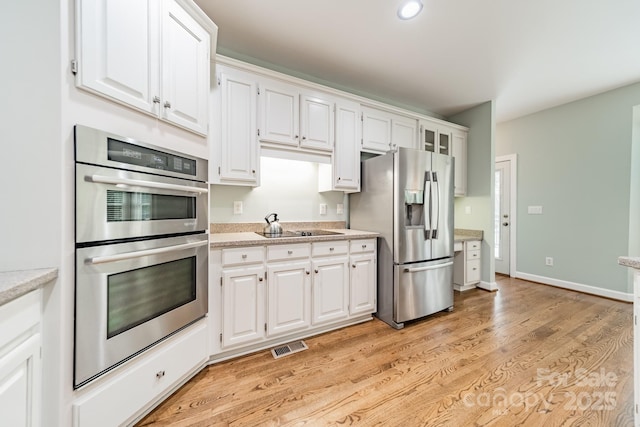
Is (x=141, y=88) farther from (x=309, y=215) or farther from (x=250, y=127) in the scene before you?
(x=309, y=215)

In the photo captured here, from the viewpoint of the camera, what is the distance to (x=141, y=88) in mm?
1269

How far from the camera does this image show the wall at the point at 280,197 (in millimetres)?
2387

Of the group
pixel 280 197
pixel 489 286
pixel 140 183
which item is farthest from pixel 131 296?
pixel 489 286

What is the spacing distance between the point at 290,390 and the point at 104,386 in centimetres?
97

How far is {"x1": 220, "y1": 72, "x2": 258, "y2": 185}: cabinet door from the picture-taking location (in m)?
2.06

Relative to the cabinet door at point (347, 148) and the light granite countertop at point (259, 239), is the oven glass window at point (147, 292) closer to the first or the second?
the light granite countertop at point (259, 239)

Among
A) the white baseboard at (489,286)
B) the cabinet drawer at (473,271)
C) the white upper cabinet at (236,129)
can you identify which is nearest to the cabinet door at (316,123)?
the white upper cabinet at (236,129)

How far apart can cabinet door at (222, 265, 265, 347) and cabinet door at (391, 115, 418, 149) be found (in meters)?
2.30

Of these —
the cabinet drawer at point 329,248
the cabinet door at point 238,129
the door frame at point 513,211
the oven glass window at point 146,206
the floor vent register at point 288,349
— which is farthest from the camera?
the door frame at point 513,211

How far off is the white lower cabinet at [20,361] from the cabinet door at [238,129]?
140 cm

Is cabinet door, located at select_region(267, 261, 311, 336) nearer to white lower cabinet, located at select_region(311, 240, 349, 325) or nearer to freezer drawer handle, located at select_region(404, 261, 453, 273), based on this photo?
A: white lower cabinet, located at select_region(311, 240, 349, 325)

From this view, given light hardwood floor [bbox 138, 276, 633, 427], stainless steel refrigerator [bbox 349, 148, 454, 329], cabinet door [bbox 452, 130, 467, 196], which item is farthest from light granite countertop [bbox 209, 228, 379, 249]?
cabinet door [bbox 452, 130, 467, 196]

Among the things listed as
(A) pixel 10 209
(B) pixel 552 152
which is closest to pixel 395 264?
(A) pixel 10 209

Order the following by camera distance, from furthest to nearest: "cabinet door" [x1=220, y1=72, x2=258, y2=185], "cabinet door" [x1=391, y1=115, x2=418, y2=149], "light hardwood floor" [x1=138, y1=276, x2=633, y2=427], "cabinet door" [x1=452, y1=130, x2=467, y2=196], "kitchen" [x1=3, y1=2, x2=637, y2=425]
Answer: "cabinet door" [x1=452, y1=130, x2=467, y2=196] < "cabinet door" [x1=391, y1=115, x2=418, y2=149] < "cabinet door" [x1=220, y1=72, x2=258, y2=185] < "light hardwood floor" [x1=138, y1=276, x2=633, y2=427] < "kitchen" [x1=3, y1=2, x2=637, y2=425]
